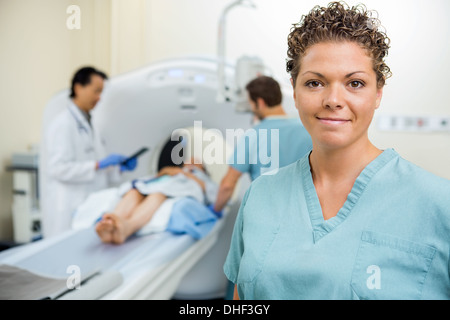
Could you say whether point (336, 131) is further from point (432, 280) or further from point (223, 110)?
point (223, 110)

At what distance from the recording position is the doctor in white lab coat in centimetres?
158

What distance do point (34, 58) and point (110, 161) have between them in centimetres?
50

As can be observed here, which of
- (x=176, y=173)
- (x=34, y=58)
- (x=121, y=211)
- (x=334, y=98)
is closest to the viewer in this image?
(x=334, y=98)

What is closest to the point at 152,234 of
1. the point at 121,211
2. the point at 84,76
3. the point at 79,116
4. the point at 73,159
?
the point at 121,211

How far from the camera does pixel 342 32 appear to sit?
0.54 meters

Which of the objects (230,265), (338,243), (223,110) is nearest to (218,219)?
(223,110)

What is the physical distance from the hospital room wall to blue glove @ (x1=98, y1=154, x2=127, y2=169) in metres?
0.34

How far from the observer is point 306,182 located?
0.64 meters

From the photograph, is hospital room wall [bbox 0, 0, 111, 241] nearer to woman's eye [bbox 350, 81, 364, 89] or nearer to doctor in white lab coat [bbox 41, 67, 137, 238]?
doctor in white lab coat [bbox 41, 67, 137, 238]

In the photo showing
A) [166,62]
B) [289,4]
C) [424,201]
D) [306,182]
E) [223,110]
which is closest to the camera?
[424,201]

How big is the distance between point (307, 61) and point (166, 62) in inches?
33.1

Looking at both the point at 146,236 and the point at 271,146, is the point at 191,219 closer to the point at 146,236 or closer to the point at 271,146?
the point at 146,236

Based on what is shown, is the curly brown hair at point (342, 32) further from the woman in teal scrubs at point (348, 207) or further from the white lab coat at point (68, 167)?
the white lab coat at point (68, 167)

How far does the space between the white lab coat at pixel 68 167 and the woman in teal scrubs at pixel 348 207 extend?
46.0 inches
